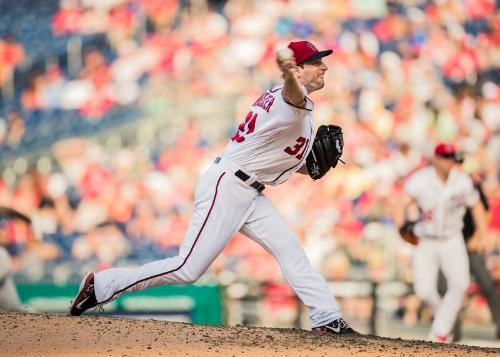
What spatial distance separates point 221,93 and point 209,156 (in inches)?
41.8

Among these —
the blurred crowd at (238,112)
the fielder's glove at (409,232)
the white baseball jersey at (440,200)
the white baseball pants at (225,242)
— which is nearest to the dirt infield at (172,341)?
the white baseball pants at (225,242)

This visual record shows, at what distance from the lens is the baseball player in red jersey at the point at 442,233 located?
7332 millimetres

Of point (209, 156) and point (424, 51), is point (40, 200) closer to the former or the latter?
point (209, 156)

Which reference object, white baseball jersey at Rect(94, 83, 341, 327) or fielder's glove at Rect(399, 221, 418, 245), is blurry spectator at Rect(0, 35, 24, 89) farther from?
white baseball jersey at Rect(94, 83, 341, 327)

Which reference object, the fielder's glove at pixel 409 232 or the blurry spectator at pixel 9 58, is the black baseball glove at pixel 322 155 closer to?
the fielder's glove at pixel 409 232

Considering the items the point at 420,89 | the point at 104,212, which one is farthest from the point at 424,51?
the point at 104,212

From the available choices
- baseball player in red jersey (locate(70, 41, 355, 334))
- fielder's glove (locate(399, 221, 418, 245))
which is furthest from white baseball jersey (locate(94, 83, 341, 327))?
fielder's glove (locate(399, 221, 418, 245))

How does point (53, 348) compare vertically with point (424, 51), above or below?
below

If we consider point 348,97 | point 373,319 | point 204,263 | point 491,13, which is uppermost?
point 491,13

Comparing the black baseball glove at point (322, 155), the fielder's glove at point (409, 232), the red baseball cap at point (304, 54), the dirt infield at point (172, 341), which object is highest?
the red baseball cap at point (304, 54)

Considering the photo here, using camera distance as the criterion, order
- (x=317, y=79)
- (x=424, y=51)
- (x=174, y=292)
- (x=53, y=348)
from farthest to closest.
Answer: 1. (x=424, y=51)
2. (x=174, y=292)
3. (x=317, y=79)
4. (x=53, y=348)

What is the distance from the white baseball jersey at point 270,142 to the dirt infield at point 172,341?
77 cm

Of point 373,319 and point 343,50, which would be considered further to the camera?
point 343,50

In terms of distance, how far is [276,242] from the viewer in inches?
180
